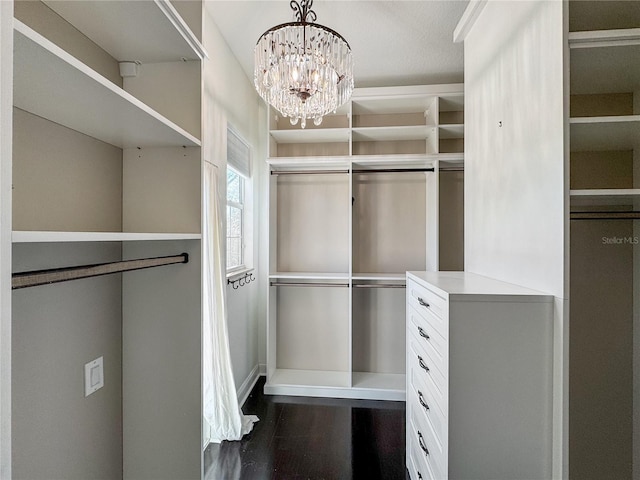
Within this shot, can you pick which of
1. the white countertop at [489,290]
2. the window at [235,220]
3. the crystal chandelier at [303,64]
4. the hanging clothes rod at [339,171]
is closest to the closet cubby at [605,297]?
the white countertop at [489,290]

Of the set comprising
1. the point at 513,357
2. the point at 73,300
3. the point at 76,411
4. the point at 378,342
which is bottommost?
the point at 378,342

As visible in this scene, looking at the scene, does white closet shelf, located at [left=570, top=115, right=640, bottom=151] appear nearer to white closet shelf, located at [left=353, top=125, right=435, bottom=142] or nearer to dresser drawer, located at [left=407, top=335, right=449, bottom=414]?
dresser drawer, located at [left=407, top=335, right=449, bottom=414]

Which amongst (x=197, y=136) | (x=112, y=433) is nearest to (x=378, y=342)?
(x=112, y=433)

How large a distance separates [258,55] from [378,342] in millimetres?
2634

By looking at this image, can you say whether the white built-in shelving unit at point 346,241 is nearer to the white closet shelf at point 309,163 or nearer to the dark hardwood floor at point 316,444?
the white closet shelf at point 309,163

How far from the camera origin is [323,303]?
10.7ft

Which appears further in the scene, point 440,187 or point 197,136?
point 440,187

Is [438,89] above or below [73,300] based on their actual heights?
above

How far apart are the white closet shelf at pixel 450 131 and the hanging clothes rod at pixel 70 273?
250 cm

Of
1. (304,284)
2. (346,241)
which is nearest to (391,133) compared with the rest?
(346,241)

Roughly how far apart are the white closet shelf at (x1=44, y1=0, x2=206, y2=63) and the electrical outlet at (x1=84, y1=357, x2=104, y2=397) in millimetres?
1161

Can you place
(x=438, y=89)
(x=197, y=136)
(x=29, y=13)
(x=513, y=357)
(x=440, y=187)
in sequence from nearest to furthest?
(x=29, y=13) < (x=513, y=357) < (x=197, y=136) < (x=438, y=89) < (x=440, y=187)

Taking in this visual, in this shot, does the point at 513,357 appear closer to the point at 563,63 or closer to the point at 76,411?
the point at 563,63

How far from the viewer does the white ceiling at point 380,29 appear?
6.88ft
